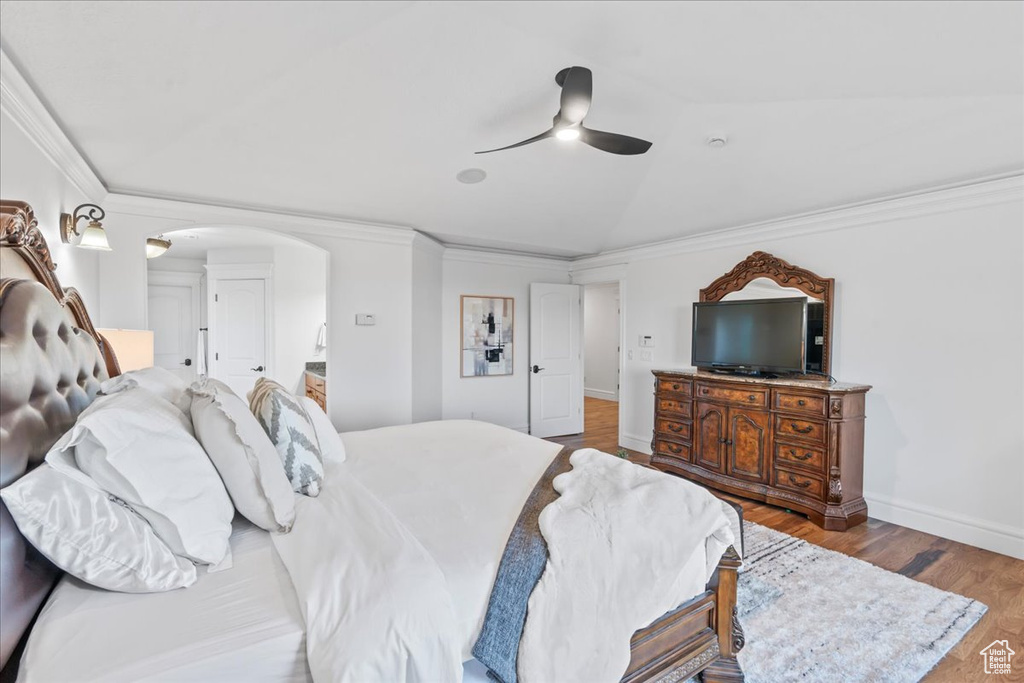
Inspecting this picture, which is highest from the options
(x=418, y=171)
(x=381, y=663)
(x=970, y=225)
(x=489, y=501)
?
(x=418, y=171)

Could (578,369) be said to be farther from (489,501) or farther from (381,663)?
(381,663)

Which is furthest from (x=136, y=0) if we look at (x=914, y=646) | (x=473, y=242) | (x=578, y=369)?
(x=578, y=369)

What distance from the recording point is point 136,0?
1690 mm

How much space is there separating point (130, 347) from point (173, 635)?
2.33 meters

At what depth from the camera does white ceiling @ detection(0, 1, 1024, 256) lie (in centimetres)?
191

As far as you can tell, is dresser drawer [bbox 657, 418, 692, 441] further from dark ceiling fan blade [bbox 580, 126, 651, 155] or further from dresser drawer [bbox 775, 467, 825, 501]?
dark ceiling fan blade [bbox 580, 126, 651, 155]

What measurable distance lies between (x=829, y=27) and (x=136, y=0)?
2729 millimetres

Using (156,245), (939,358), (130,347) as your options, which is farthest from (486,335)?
(939,358)

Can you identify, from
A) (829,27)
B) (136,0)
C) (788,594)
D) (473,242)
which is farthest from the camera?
(473,242)

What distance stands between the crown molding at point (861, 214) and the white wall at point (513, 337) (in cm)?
146

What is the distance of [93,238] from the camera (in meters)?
2.46

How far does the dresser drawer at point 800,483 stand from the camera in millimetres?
3277

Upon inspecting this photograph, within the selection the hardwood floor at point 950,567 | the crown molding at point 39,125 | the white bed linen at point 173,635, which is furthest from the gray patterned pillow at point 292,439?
the hardwood floor at point 950,567

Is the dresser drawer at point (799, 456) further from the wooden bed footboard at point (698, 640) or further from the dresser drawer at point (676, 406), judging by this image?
the wooden bed footboard at point (698, 640)
